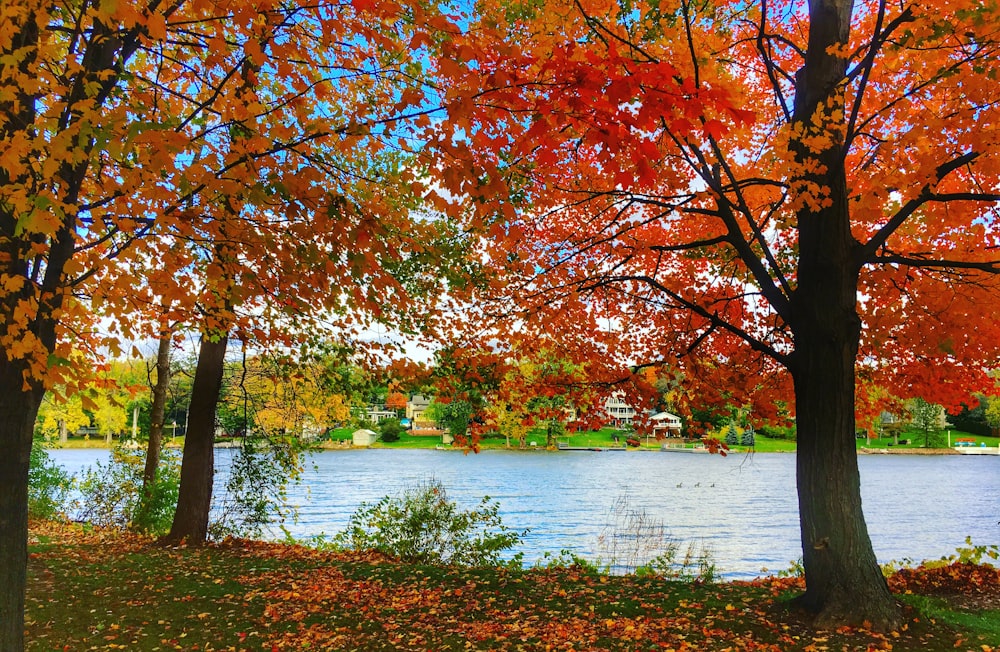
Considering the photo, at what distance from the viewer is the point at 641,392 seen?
27.0 feet

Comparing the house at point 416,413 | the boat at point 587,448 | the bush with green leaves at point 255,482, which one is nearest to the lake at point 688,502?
the bush with green leaves at point 255,482

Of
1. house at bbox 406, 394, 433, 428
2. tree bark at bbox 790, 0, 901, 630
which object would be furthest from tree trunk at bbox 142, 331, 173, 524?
house at bbox 406, 394, 433, 428

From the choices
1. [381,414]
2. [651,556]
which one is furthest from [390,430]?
[651,556]

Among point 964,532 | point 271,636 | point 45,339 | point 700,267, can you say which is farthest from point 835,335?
point 964,532

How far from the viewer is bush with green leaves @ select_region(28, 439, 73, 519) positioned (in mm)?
15984

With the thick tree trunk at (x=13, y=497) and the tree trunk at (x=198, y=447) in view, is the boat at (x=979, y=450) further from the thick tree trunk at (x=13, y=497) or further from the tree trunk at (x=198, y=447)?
the thick tree trunk at (x=13, y=497)

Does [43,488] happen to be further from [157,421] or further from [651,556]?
[651,556]

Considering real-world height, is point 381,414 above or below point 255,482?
below

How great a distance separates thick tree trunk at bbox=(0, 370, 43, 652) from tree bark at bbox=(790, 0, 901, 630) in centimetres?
674

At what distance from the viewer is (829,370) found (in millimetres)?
6457

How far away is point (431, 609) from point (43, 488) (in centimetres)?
1519

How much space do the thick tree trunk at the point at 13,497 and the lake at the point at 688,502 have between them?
9012 mm

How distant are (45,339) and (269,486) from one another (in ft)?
24.3

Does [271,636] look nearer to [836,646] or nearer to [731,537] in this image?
[836,646]
